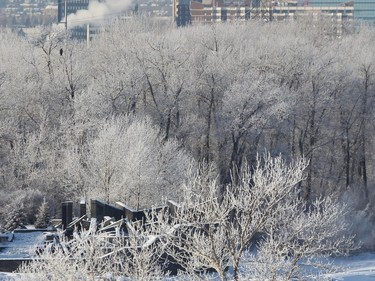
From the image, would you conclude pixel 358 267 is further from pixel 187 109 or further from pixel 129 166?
pixel 187 109

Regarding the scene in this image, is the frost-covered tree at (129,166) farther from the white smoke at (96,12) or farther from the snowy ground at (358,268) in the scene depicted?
the white smoke at (96,12)

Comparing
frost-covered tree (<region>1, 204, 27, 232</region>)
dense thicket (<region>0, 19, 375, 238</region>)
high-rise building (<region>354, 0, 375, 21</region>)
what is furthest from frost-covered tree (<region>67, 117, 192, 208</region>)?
high-rise building (<region>354, 0, 375, 21</region>)

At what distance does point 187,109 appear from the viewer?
46281 mm

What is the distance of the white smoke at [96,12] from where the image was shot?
117250 mm

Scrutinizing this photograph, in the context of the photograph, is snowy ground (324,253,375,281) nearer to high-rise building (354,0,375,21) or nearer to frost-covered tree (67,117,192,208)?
frost-covered tree (67,117,192,208)

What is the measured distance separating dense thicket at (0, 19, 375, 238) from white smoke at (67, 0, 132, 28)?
66.1 meters

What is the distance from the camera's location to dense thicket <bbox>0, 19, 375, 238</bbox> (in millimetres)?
39938

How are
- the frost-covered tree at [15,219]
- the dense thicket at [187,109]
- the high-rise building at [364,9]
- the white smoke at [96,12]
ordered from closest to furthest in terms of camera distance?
the frost-covered tree at [15,219] → the dense thicket at [187,109] → the high-rise building at [364,9] → the white smoke at [96,12]

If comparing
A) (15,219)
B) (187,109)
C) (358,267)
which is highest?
(187,109)

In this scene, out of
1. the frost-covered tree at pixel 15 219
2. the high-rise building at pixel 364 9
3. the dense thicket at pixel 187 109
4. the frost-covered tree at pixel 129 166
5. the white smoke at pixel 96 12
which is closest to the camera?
the frost-covered tree at pixel 15 219

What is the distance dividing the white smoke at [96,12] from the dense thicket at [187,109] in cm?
6607

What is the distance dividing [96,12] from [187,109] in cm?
7737

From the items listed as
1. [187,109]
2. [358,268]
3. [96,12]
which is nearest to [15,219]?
[358,268]

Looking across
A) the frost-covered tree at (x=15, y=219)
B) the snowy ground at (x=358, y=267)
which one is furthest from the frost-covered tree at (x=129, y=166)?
the snowy ground at (x=358, y=267)
